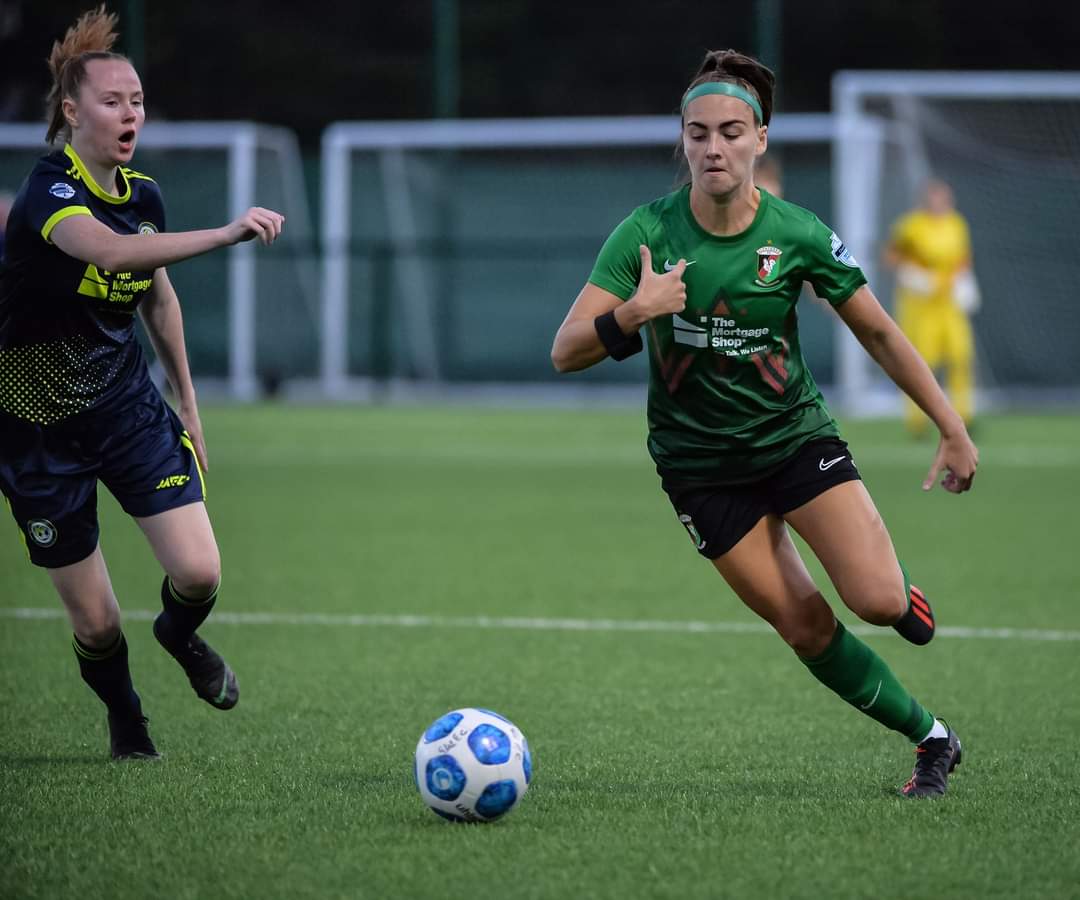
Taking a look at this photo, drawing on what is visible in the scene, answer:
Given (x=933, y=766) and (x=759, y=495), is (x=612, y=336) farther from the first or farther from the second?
(x=933, y=766)

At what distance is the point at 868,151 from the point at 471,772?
57.6ft

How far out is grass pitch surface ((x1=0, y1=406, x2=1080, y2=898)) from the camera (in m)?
3.92

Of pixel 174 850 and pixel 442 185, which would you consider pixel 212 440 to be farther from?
pixel 174 850

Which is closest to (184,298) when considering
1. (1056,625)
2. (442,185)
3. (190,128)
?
(190,128)

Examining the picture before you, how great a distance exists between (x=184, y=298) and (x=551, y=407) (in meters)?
6.09

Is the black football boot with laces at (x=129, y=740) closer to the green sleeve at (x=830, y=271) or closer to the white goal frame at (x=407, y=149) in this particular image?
the green sleeve at (x=830, y=271)

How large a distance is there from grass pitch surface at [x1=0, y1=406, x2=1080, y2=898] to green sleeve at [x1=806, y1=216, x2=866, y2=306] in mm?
1378

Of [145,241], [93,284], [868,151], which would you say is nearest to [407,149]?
[868,151]

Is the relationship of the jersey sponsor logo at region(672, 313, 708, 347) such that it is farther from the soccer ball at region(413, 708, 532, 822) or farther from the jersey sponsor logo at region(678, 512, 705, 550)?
the soccer ball at region(413, 708, 532, 822)

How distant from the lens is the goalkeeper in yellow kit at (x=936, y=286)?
16.6 m

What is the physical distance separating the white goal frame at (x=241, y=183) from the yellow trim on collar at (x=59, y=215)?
18.6 metres

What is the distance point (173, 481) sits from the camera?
5031 mm

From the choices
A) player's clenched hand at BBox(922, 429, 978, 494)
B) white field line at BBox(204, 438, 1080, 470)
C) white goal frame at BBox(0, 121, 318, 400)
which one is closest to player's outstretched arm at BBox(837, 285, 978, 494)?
player's clenched hand at BBox(922, 429, 978, 494)

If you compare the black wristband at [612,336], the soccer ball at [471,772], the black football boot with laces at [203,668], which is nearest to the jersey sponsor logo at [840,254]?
the black wristband at [612,336]
